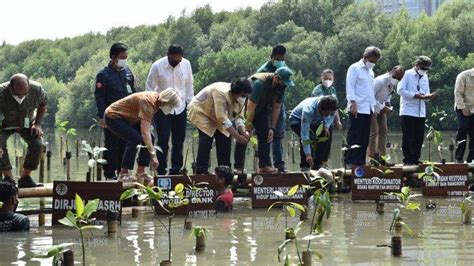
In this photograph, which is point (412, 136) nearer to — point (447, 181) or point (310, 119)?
point (447, 181)

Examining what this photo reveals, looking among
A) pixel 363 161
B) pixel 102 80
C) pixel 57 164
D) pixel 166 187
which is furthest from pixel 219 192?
pixel 57 164

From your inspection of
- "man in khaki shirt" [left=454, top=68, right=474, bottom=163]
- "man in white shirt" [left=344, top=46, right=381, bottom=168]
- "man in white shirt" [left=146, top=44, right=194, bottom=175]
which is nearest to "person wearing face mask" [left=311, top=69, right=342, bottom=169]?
A: "man in white shirt" [left=344, top=46, right=381, bottom=168]

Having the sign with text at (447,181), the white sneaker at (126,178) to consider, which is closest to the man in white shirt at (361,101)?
the sign with text at (447,181)

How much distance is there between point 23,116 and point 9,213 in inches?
48.5

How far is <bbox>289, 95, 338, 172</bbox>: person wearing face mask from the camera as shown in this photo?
1135cm

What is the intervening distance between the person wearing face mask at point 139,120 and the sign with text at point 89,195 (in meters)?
0.98

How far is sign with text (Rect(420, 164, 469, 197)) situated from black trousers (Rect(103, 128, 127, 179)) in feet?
12.1

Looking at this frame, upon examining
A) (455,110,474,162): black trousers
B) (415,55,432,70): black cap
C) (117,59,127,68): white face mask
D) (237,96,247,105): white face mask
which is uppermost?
(415,55,432,70): black cap

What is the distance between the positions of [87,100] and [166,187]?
66.6 m

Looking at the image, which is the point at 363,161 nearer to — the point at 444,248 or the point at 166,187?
the point at 166,187

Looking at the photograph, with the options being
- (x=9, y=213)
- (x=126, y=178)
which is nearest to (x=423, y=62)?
(x=126, y=178)

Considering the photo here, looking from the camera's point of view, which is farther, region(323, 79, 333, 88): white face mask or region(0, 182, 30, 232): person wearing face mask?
region(323, 79, 333, 88): white face mask

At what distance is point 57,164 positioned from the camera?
24.5 meters

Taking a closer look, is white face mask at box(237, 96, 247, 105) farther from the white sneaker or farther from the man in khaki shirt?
the man in khaki shirt
